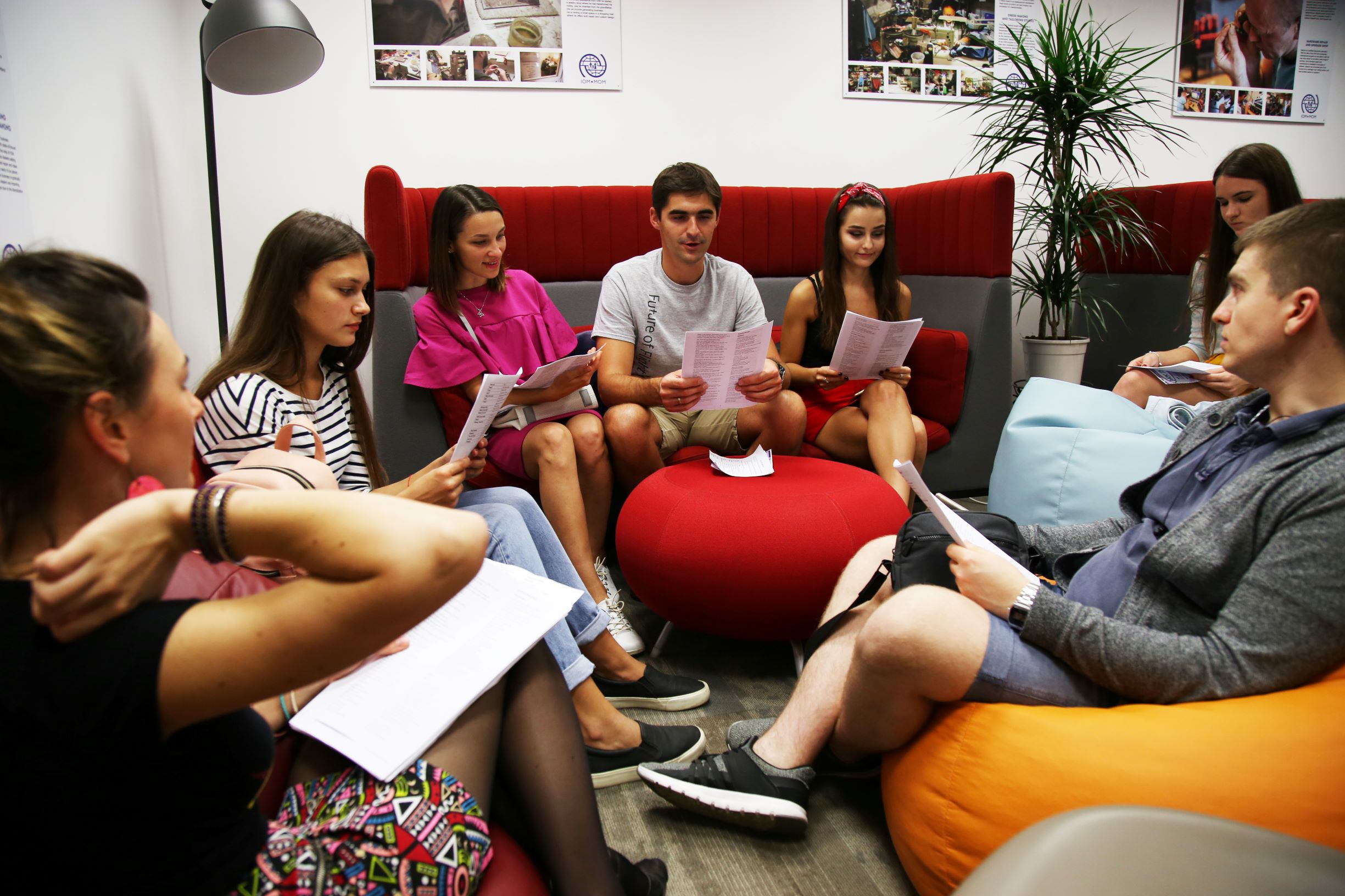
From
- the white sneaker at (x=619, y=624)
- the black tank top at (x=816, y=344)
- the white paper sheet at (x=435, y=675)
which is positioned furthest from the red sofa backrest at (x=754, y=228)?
the white paper sheet at (x=435, y=675)

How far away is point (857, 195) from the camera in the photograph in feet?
9.64

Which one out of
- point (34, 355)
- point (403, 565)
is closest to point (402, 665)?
point (403, 565)

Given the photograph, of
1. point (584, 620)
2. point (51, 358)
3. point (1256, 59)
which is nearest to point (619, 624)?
point (584, 620)

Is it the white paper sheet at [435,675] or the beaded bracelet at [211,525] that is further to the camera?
the white paper sheet at [435,675]

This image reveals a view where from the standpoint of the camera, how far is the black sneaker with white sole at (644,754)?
159 cm

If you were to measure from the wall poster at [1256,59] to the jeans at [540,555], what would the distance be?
4553 millimetres

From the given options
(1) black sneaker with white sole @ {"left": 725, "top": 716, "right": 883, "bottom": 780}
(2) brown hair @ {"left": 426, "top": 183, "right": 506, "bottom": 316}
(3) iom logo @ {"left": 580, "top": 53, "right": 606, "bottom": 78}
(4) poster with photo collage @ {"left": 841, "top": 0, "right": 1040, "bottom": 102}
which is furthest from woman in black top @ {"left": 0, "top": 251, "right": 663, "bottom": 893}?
(4) poster with photo collage @ {"left": 841, "top": 0, "right": 1040, "bottom": 102}

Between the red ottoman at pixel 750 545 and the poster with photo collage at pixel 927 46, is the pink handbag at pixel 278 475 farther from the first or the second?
the poster with photo collage at pixel 927 46

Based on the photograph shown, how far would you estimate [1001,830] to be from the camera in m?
1.11

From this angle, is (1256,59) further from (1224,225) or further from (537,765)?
(537,765)

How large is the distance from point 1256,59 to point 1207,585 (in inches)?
190

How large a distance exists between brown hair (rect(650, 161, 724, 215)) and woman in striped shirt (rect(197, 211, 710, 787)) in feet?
3.48

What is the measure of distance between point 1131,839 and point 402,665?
2.88 feet

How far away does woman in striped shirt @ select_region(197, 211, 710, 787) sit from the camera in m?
1.54
